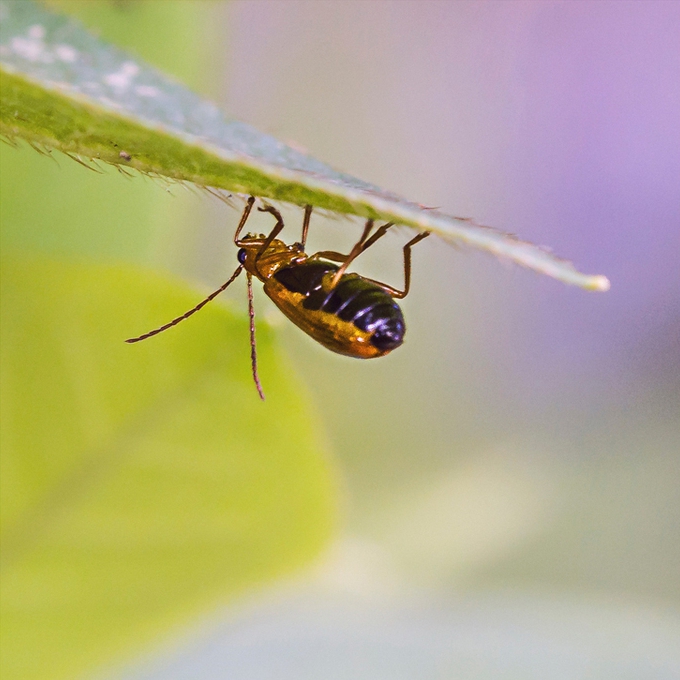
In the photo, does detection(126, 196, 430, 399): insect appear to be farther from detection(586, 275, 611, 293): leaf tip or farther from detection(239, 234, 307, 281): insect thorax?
detection(586, 275, 611, 293): leaf tip

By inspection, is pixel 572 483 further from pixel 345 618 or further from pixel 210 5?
pixel 210 5

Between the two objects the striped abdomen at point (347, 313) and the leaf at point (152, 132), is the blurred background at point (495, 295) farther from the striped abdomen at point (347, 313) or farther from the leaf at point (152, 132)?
the leaf at point (152, 132)

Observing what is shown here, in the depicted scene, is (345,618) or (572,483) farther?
(572,483)


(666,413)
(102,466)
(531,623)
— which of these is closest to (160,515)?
(102,466)

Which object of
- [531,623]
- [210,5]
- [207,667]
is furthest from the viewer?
[210,5]

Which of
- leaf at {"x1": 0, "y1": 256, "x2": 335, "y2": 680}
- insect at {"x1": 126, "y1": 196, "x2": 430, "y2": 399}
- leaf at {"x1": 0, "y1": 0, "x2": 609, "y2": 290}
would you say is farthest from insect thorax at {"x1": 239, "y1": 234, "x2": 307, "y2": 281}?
leaf at {"x1": 0, "y1": 0, "x2": 609, "y2": 290}

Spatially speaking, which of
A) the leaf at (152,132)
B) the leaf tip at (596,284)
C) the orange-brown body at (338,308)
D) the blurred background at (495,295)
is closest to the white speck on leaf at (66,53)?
the leaf at (152,132)
